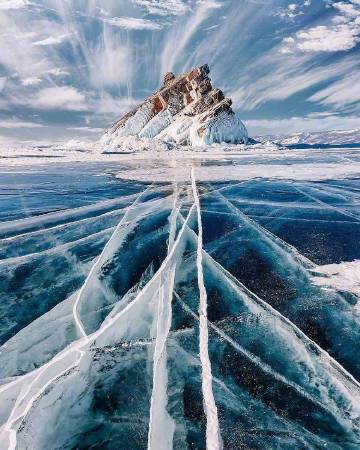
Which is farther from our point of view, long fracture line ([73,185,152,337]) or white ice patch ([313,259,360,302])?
white ice patch ([313,259,360,302])

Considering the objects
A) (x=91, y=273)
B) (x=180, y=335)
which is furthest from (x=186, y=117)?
(x=180, y=335)

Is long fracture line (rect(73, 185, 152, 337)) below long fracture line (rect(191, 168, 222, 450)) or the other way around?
the other way around

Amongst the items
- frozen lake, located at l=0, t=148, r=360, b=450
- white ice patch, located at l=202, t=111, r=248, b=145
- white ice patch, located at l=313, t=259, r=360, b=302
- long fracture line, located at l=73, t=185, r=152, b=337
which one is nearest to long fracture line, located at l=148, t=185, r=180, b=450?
frozen lake, located at l=0, t=148, r=360, b=450

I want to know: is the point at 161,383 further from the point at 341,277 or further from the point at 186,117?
the point at 186,117

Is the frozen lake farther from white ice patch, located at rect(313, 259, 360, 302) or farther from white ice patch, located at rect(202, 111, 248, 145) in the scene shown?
white ice patch, located at rect(202, 111, 248, 145)

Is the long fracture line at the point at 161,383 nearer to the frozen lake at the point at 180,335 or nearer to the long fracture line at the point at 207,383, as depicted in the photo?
the frozen lake at the point at 180,335

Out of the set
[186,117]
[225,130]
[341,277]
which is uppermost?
[186,117]
